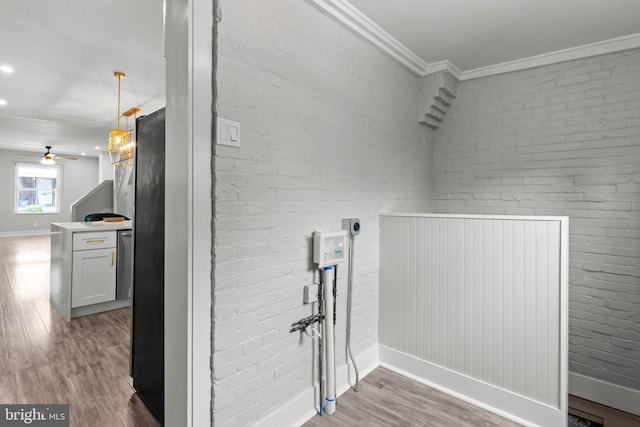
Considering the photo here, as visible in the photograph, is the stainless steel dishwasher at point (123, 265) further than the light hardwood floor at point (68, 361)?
Yes

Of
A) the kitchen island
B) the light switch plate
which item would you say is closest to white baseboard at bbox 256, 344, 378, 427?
the light switch plate

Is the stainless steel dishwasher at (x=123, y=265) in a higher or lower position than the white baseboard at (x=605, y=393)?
higher

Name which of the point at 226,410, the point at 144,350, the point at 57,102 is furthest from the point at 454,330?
the point at 57,102

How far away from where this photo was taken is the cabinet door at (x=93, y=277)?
11.2ft

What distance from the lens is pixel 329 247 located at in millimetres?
2035

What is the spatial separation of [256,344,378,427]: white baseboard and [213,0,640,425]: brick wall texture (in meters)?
0.05

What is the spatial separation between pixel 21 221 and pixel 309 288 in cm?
1178

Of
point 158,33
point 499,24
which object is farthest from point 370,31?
point 158,33

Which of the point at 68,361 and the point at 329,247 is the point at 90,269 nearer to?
the point at 68,361

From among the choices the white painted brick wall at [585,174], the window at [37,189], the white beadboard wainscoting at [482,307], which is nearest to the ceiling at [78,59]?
the white beadboard wainscoting at [482,307]

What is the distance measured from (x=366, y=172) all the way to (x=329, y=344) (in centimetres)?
122

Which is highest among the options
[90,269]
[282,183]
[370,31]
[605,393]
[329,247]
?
[370,31]

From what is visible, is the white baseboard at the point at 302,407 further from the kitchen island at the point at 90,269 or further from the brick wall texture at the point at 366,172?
the kitchen island at the point at 90,269

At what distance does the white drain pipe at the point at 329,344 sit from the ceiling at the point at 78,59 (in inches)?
89.4
